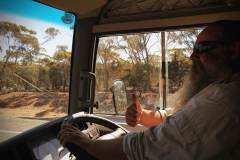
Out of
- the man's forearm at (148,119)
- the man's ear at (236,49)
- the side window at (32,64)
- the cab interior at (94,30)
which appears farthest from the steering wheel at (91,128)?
the man's ear at (236,49)

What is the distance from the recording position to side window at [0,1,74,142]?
211cm

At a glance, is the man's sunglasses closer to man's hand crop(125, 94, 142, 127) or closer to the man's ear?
the man's ear

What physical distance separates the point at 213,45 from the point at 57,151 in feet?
4.02

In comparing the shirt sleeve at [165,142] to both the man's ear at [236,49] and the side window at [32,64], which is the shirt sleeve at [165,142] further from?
the side window at [32,64]

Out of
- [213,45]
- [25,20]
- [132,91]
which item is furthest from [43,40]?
[213,45]

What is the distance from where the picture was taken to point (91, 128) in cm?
214

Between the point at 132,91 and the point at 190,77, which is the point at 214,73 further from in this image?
the point at 132,91

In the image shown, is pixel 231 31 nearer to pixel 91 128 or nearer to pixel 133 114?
pixel 133 114

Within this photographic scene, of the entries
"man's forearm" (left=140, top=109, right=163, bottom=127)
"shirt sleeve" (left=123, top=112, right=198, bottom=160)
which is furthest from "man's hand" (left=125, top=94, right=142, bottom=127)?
"shirt sleeve" (left=123, top=112, right=198, bottom=160)

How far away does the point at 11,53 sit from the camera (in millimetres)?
2170

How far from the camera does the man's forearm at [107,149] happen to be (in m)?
1.31

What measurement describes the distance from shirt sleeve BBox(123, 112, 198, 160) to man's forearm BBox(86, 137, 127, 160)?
4cm

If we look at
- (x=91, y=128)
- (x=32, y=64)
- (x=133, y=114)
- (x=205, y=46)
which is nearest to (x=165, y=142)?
(x=205, y=46)

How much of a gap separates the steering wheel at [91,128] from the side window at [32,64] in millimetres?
491
